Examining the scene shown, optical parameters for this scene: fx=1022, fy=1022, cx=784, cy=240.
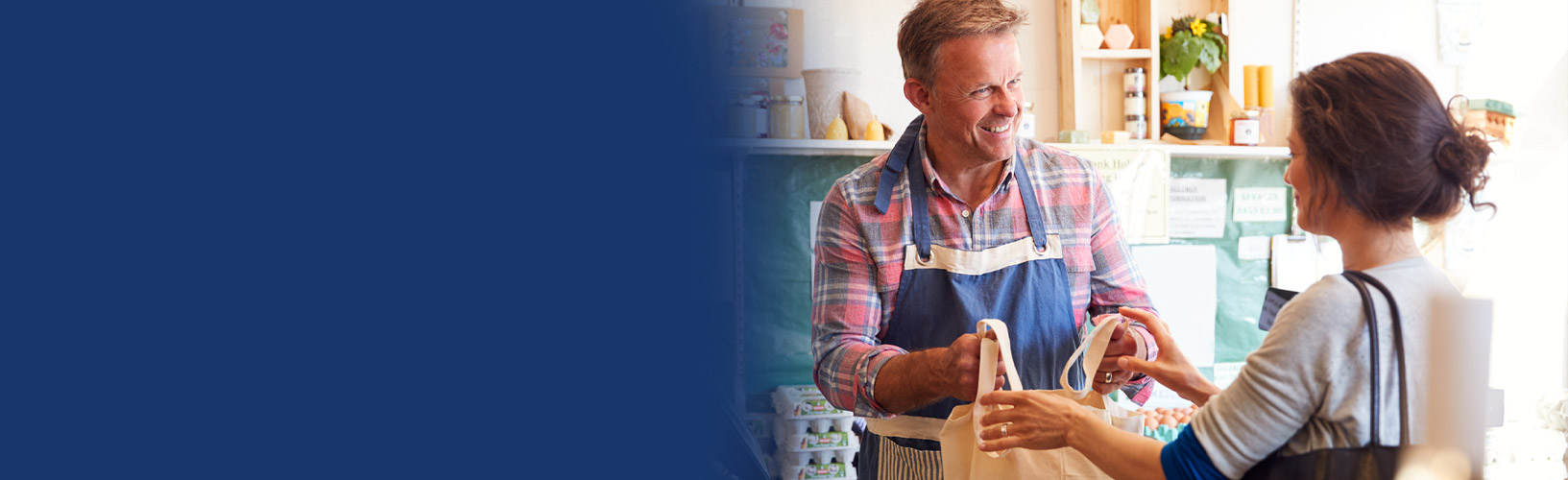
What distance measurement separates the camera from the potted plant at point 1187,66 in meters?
2.67

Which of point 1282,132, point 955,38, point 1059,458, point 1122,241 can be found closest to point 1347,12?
point 1282,132

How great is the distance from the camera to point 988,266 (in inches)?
51.4

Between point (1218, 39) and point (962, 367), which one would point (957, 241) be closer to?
point (962, 367)

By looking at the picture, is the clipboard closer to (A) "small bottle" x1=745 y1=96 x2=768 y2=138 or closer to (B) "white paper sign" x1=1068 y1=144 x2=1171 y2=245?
(A) "small bottle" x1=745 y1=96 x2=768 y2=138

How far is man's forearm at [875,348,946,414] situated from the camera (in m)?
1.14

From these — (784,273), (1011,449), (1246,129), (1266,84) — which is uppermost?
(1266,84)

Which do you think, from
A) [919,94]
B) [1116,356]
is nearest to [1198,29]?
[919,94]

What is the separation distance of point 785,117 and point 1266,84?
1313 millimetres

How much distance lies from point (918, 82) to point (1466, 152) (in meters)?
0.65

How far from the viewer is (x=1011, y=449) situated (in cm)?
108

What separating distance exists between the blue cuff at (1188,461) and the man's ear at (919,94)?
59cm

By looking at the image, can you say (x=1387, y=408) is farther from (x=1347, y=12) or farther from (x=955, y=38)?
(x=1347, y=12)

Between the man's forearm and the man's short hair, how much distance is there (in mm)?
360

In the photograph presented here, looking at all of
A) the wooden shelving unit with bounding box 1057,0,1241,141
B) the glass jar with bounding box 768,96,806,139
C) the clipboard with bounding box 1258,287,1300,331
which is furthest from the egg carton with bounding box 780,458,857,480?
the clipboard with bounding box 1258,287,1300,331
